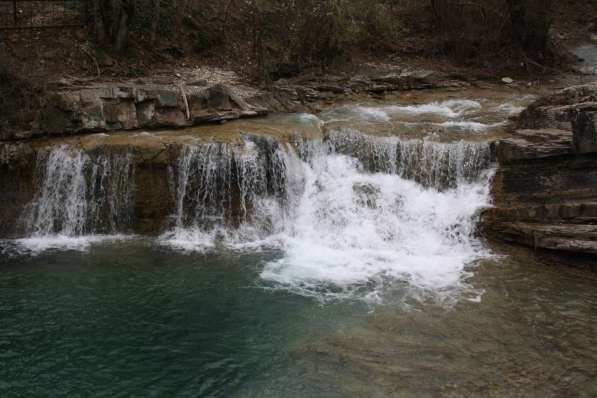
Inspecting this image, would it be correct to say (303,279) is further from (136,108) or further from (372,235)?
(136,108)

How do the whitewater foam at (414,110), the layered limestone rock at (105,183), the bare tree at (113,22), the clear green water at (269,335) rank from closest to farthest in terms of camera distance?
1. the clear green water at (269,335)
2. the layered limestone rock at (105,183)
3. the whitewater foam at (414,110)
4. the bare tree at (113,22)

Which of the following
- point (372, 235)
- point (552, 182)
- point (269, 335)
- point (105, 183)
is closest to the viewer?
point (269, 335)

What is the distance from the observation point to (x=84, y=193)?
975 centimetres

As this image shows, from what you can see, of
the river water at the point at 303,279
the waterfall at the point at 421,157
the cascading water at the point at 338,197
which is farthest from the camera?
the waterfall at the point at 421,157

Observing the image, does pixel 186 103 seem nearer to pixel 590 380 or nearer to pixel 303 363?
pixel 303 363

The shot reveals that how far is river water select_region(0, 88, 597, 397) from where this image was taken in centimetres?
595

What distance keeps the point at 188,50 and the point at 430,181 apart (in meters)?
7.42

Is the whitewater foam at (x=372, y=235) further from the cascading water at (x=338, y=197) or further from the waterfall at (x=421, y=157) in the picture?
the waterfall at (x=421, y=157)

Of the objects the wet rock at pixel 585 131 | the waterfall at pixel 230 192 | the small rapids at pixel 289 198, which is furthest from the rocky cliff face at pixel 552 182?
the waterfall at pixel 230 192

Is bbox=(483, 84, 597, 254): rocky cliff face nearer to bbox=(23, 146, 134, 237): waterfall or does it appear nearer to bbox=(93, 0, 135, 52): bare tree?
bbox=(23, 146, 134, 237): waterfall

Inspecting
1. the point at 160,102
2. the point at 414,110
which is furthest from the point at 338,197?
the point at 160,102

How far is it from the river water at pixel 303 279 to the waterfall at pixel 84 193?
23 mm

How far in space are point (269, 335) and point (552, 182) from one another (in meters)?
5.16

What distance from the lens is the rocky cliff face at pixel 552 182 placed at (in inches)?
336
